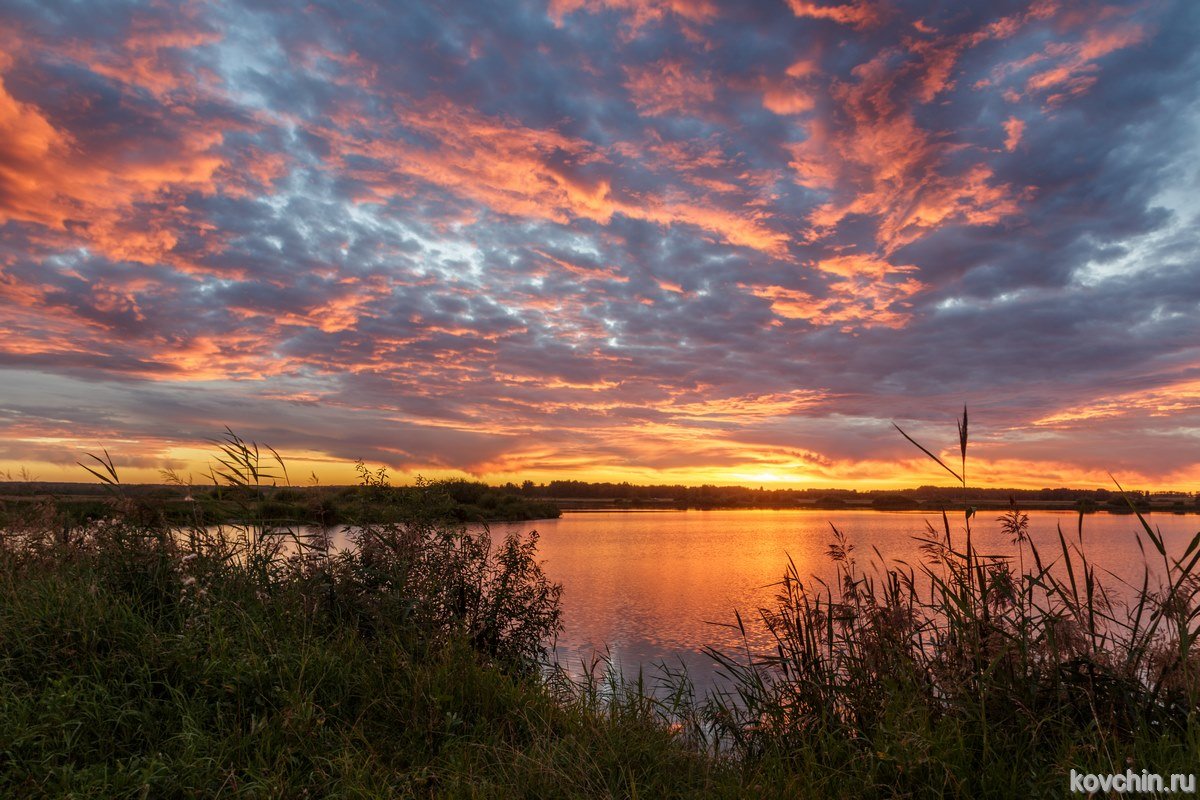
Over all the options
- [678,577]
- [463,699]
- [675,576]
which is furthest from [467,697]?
[675,576]

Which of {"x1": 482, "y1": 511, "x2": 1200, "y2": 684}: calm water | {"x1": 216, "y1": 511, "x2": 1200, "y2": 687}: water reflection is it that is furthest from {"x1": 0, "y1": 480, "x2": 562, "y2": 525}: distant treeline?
{"x1": 482, "y1": 511, "x2": 1200, "y2": 684}: calm water

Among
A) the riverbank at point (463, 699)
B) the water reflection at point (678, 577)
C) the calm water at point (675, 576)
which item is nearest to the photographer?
the riverbank at point (463, 699)

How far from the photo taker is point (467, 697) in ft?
18.8

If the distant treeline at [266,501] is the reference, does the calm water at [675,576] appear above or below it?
below

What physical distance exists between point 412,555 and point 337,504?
2308 millimetres

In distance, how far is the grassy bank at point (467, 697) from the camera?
4.26 m

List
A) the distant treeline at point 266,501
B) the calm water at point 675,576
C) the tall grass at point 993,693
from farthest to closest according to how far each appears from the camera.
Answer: the calm water at point 675,576 < the distant treeline at point 266,501 < the tall grass at point 993,693

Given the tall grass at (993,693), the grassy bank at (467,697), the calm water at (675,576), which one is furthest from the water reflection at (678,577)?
the grassy bank at (467,697)

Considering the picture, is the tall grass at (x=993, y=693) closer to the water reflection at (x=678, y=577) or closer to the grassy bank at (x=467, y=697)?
the grassy bank at (x=467, y=697)

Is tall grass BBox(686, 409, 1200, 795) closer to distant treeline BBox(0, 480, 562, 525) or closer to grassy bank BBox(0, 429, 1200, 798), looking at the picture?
grassy bank BBox(0, 429, 1200, 798)

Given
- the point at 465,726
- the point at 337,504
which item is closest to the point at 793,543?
the point at 337,504

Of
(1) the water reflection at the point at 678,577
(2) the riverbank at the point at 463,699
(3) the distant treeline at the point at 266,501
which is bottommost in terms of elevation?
(1) the water reflection at the point at 678,577

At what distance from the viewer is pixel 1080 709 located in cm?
483

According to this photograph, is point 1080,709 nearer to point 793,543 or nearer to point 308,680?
point 308,680
